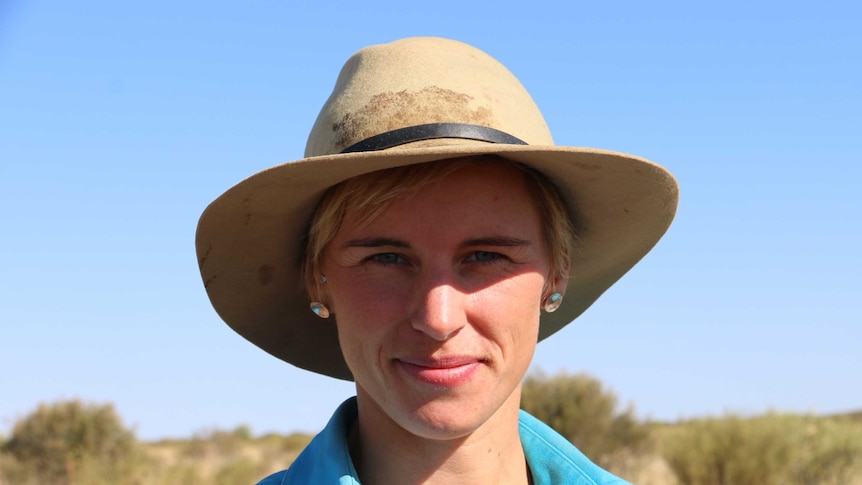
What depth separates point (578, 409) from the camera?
18719 millimetres

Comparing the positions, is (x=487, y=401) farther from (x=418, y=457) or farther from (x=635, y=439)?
(x=635, y=439)

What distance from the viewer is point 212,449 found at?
2648 centimetres

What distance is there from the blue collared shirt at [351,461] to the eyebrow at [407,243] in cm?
57

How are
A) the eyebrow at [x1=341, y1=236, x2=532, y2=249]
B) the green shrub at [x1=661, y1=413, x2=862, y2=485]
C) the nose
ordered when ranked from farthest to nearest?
the green shrub at [x1=661, y1=413, x2=862, y2=485], the eyebrow at [x1=341, y1=236, x2=532, y2=249], the nose

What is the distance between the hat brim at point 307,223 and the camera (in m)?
2.42

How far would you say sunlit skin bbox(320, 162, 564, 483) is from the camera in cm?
232

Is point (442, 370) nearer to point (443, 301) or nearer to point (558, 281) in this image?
point (443, 301)

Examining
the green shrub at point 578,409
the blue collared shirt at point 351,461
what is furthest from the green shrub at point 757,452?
the blue collared shirt at point 351,461

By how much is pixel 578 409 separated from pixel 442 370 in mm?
16939

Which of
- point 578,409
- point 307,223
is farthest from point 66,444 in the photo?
point 307,223

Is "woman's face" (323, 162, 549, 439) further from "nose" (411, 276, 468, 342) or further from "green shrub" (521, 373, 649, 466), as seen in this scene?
"green shrub" (521, 373, 649, 466)

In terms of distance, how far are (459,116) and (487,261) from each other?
390 mm

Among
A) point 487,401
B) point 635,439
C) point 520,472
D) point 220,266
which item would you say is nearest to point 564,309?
point 520,472

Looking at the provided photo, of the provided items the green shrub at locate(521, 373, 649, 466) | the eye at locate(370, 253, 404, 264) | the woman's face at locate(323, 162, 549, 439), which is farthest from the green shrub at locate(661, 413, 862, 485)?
the eye at locate(370, 253, 404, 264)
